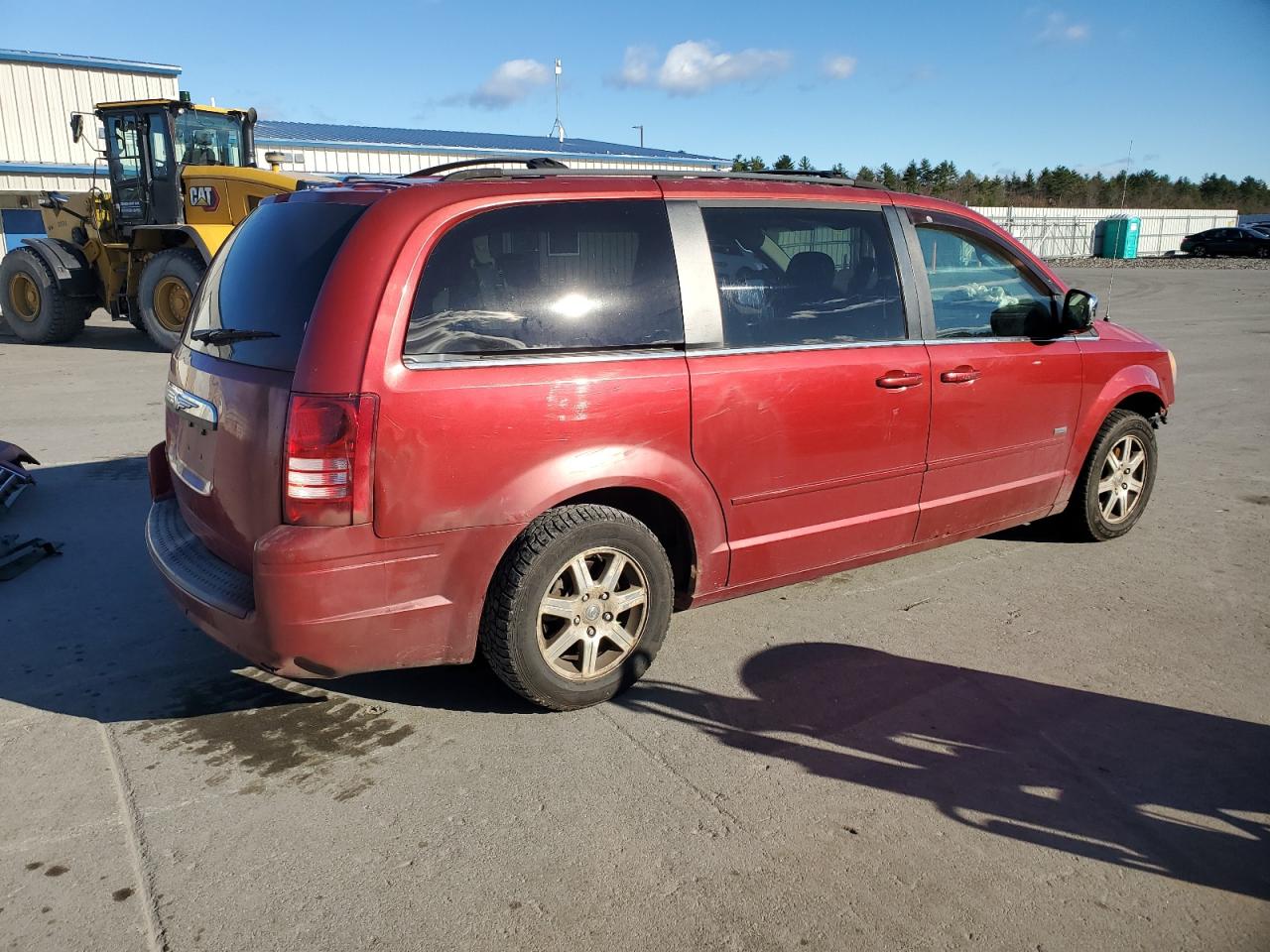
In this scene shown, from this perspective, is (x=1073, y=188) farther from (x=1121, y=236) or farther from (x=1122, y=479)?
(x=1122, y=479)

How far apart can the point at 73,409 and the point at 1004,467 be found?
27.7 ft

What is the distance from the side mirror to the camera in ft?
15.9

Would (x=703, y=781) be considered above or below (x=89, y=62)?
below

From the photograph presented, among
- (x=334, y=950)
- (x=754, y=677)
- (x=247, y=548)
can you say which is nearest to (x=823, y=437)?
(x=754, y=677)

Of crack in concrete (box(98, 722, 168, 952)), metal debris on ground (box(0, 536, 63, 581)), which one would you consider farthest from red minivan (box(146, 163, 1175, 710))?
metal debris on ground (box(0, 536, 63, 581))

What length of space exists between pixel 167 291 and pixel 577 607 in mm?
12263

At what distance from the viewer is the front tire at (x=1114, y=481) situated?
5.29 meters

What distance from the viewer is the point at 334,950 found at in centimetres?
238

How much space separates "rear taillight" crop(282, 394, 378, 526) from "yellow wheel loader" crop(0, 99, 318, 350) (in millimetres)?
11040

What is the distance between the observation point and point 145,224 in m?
13.9

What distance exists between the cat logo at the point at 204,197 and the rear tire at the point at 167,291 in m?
0.72

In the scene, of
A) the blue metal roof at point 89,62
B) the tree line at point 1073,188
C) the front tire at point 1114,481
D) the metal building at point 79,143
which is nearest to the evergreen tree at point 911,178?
the tree line at point 1073,188

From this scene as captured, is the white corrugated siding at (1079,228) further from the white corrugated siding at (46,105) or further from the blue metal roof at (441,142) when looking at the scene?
the white corrugated siding at (46,105)

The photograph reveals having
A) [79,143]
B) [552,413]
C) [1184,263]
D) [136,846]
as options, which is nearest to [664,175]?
[552,413]
